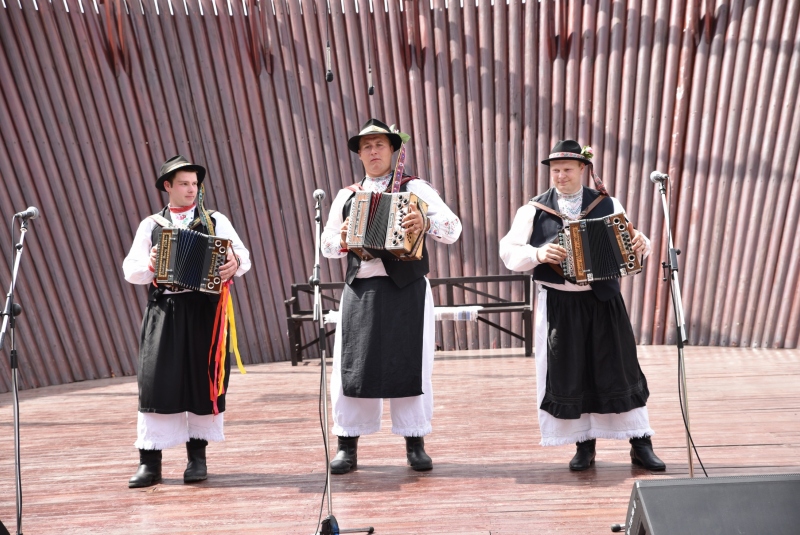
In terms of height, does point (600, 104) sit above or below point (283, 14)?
below

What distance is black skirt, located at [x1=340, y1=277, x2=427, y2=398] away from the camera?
3645 millimetres

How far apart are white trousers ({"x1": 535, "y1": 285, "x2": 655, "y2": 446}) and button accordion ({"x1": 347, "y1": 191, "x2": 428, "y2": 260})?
68 centimetres

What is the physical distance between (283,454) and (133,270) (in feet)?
3.99

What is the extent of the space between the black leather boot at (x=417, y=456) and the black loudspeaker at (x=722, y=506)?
186 centimetres

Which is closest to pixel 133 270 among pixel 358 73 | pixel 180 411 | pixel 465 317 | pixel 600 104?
pixel 180 411

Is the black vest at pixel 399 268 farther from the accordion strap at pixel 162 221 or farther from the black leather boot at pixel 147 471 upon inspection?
the black leather boot at pixel 147 471

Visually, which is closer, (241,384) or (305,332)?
(241,384)

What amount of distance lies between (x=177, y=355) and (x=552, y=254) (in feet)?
5.61

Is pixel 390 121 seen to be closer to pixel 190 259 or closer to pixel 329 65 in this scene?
pixel 329 65

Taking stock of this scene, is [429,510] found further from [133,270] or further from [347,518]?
[133,270]

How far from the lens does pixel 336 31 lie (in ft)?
24.9

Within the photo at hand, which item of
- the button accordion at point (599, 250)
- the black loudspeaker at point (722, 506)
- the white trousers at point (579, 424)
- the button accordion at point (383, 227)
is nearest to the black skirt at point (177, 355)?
the button accordion at point (383, 227)

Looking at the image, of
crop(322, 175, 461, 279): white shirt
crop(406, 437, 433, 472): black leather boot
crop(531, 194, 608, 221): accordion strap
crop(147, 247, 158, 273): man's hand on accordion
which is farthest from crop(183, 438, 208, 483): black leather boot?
crop(531, 194, 608, 221): accordion strap

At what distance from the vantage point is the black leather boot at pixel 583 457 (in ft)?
11.8
